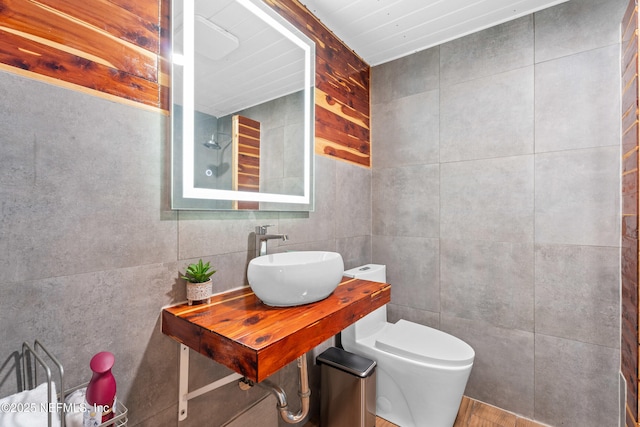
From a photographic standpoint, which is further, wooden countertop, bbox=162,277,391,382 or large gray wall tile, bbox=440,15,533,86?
large gray wall tile, bbox=440,15,533,86

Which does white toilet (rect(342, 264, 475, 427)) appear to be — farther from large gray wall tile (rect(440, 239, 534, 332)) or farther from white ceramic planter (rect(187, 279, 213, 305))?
white ceramic planter (rect(187, 279, 213, 305))

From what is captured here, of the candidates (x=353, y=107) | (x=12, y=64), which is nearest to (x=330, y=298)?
A: (x=12, y=64)

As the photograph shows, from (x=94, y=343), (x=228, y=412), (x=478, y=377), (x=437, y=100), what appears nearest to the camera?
(x=94, y=343)

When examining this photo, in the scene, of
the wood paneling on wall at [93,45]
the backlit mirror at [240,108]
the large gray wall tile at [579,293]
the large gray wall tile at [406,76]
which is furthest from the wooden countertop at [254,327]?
the large gray wall tile at [406,76]

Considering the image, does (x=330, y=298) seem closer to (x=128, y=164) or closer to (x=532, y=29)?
(x=128, y=164)

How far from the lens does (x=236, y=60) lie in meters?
1.27

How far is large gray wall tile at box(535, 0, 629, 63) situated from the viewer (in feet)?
4.80

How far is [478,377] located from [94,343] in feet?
6.54

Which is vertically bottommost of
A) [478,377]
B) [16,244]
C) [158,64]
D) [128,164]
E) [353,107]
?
[478,377]

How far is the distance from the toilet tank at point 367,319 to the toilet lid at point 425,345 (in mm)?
78

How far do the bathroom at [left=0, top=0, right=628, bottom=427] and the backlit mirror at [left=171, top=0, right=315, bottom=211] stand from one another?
85 millimetres

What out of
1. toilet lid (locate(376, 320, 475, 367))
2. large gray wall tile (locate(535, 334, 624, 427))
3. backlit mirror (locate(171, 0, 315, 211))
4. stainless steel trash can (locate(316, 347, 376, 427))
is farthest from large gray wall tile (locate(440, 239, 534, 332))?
backlit mirror (locate(171, 0, 315, 211))

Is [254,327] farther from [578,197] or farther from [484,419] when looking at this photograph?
[578,197]

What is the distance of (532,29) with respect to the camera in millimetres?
1657
